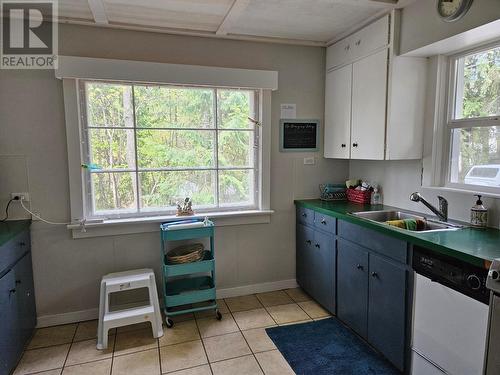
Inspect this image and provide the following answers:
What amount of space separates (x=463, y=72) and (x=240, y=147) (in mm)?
1780

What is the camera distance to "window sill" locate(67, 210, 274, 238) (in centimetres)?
256

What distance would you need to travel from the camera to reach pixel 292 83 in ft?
9.91

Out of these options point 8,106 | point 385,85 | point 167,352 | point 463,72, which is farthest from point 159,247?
point 463,72

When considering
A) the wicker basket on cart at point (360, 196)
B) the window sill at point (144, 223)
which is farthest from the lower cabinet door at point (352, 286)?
the window sill at point (144, 223)

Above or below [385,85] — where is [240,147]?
below

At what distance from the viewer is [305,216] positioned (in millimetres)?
2982

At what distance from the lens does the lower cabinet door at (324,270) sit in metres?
2.59

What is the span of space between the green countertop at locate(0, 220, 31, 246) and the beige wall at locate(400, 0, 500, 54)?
111 inches

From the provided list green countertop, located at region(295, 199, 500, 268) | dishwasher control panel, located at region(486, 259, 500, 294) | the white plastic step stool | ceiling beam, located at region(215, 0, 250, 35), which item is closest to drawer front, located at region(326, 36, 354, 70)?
ceiling beam, located at region(215, 0, 250, 35)

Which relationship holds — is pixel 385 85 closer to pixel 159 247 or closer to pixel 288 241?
pixel 288 241

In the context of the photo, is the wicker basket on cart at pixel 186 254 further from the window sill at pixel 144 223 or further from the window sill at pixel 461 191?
the window sill at pixel 461 191

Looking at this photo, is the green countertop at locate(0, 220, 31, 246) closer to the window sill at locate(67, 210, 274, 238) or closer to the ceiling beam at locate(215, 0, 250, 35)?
the window sill at locate(67, 210, 274, 238)

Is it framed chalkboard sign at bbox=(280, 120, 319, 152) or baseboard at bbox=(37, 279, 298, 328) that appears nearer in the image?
baseboard at bbox=(37, 279, 298, 328)

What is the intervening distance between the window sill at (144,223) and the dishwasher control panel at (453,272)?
148 cm
